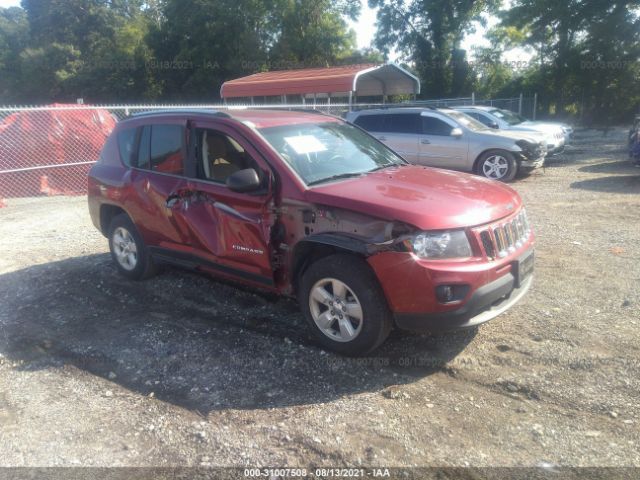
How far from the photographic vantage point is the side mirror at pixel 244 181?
13.1 feet

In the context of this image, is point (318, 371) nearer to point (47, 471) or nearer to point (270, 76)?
point (47, 471)

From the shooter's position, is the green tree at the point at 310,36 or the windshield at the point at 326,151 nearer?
the windshield at the point at 326,151

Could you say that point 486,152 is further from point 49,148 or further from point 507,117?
point 49,148

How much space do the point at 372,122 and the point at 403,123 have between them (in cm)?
89

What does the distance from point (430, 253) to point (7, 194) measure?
1081 cm

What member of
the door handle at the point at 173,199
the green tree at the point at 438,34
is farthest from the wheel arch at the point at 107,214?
the green tree at the point at 438,34

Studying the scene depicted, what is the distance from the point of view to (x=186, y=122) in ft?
16.1

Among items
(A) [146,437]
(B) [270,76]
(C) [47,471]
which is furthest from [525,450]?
(B) [270,76]

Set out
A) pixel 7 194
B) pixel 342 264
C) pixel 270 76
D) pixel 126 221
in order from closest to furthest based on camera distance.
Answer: pixel 342 264 < pixel 126 221 < pixel 7 194 < pixel 270 76

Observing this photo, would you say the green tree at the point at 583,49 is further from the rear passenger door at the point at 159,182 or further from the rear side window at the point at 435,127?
the rear passenger door at the point at 159,182

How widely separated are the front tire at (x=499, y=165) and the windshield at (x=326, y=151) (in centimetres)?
735

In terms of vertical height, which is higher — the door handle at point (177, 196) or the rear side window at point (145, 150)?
the rear side window at point (145, 150)

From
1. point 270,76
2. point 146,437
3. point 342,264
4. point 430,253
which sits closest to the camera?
point 146,437

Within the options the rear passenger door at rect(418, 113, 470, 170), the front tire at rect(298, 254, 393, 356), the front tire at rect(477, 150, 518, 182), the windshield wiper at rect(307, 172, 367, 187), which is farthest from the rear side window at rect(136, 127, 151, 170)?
the front tire at rect(477, 150, 518, 182)
